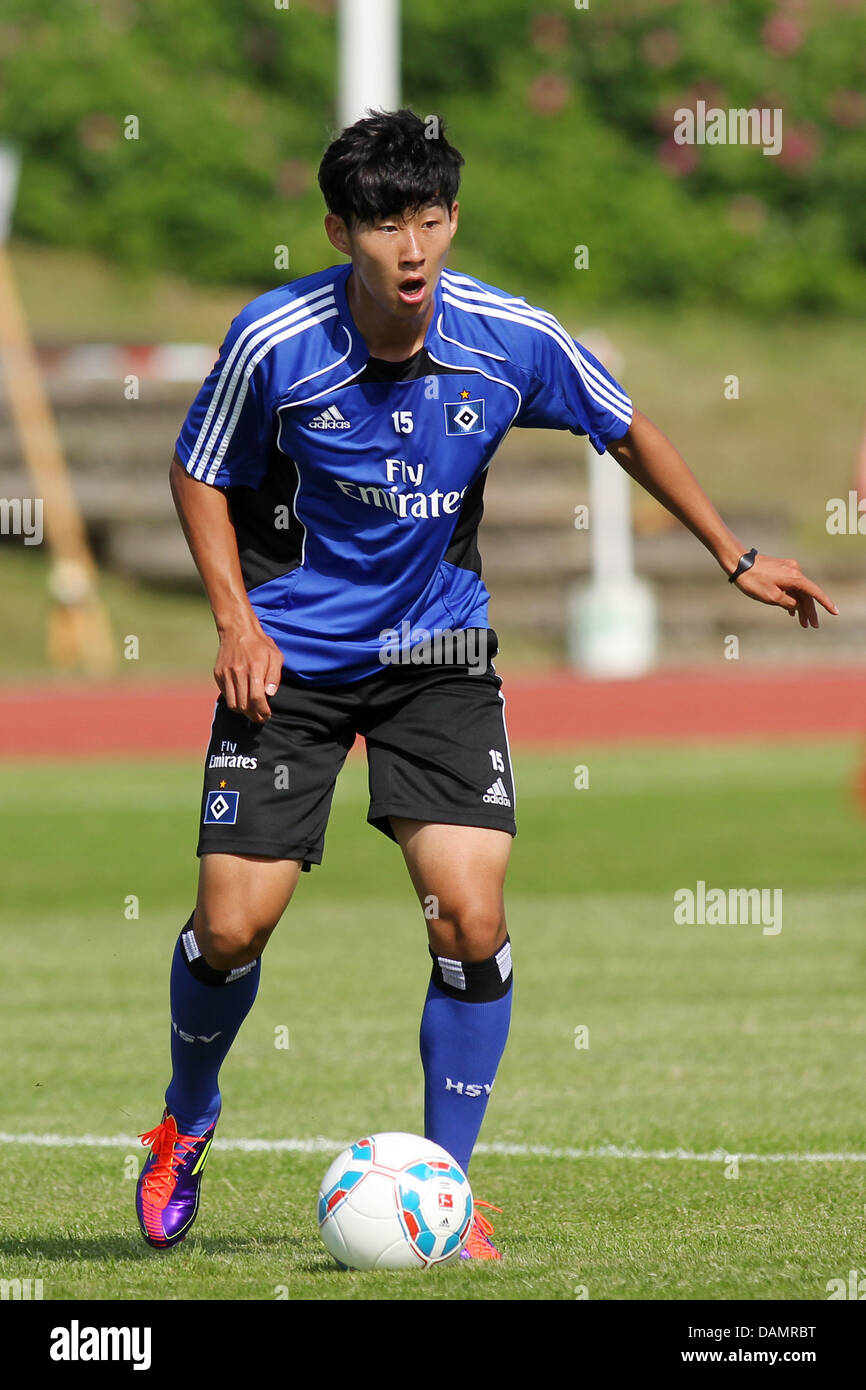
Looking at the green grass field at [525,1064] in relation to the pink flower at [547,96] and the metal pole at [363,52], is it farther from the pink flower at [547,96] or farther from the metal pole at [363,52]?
the pink flower at [547,96]

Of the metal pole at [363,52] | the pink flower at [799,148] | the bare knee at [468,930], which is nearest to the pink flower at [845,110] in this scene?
the pink flower at [799,148]

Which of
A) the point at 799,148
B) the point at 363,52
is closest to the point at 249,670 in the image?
the point at 363,52

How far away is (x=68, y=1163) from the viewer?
567 cm

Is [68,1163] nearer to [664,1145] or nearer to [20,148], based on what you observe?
[664,1145]

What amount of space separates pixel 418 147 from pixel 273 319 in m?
0.47

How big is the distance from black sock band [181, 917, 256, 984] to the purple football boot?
346mm

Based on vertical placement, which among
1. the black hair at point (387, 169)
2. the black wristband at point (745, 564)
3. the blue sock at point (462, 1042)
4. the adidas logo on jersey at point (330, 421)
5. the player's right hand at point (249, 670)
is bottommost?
the blue sock at point (462, 1042)

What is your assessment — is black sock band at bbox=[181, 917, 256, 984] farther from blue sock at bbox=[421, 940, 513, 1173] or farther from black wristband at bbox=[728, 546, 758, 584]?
black wristband at bbox=[728, 546, 758, 584]

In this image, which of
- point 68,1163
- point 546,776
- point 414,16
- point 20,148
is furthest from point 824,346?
point 68,1163

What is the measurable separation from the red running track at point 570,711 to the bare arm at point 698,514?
13554mm

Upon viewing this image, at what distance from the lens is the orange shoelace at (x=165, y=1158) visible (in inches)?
188

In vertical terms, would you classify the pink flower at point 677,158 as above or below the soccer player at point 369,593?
above

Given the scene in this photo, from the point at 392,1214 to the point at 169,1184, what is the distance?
24.6 inches

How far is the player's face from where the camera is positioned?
4.44 meters
